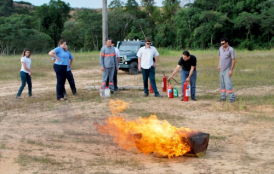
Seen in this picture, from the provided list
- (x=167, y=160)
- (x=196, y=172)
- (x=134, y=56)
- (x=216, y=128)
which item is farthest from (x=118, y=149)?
(x=134, y=56)

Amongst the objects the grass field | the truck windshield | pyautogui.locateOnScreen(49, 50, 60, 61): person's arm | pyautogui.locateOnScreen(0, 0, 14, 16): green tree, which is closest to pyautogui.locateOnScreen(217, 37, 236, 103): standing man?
the grass field

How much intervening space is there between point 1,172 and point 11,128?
9.11 ft

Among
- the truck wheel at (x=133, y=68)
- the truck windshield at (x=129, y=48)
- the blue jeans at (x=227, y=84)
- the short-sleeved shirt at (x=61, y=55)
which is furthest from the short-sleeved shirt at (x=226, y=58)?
the truck windshield at (x=129, y=48)

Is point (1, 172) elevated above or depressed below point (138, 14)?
below

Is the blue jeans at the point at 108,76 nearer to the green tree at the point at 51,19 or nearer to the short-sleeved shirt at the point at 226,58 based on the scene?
the short-sleeved shirt at the point at 226,58

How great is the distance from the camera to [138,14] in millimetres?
74625

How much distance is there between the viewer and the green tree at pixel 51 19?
7069cm

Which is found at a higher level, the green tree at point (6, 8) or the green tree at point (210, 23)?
the green tree at point (6, 8)

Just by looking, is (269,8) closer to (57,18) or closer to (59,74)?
(57,18)

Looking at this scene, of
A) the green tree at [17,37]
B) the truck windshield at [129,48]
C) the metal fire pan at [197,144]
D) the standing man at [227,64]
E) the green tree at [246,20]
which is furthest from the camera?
the green tree at [246,20]

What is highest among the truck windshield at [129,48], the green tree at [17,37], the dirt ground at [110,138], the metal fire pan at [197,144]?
the green tree at [17,37]

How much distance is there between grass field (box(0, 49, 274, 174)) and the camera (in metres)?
5.36

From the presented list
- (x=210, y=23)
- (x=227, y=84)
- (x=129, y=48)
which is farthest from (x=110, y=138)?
(x=210, y=23)

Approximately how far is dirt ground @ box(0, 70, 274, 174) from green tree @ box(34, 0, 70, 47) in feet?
203
